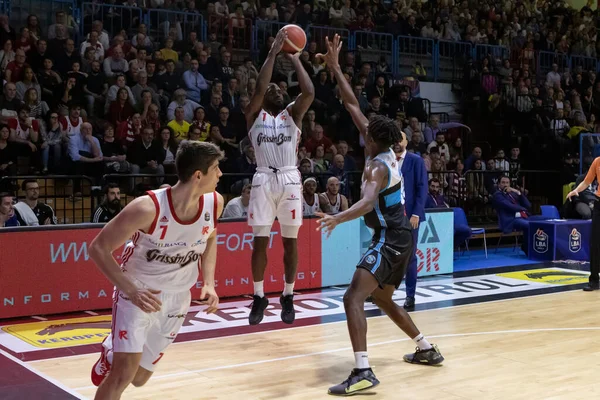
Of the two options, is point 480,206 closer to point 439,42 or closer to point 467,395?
point 439,42

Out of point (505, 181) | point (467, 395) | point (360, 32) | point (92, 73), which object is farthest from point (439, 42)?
point (467, 395)

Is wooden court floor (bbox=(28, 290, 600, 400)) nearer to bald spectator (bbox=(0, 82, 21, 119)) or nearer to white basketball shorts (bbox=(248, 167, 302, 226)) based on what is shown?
white basketball shorts (bbox=(248, 167, 302, 226))

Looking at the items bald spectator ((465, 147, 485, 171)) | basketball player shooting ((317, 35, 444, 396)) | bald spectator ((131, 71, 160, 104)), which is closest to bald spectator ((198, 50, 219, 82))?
bald spectator ((131, 71, 160, 104))

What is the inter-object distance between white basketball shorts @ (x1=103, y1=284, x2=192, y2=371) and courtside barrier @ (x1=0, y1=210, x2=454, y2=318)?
4.33 metres

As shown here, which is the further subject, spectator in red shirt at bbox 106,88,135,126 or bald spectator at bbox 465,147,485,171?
bald spectator at bbox 465,147,485,171

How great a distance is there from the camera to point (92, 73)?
456 inches

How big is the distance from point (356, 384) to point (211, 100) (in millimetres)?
7480

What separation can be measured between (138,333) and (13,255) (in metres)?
4.58

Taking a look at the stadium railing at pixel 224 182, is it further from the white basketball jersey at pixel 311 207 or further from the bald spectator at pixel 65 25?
the bald spectator at pixel 65 25

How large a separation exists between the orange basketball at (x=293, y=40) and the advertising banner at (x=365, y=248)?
406 cm

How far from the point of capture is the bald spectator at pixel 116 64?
38.7 feet

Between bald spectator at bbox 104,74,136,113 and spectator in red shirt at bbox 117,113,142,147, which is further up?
bald spectator at bbox 104,74,136,113

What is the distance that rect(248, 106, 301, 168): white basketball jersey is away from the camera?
6680 millimetres

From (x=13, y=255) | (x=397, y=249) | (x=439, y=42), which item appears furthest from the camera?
(x=439, y=42)
